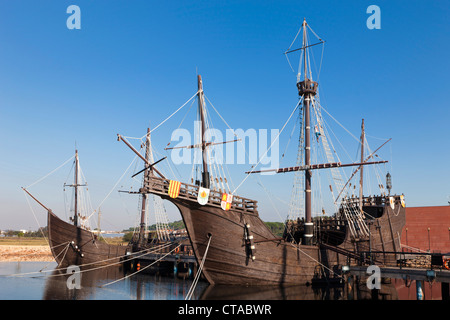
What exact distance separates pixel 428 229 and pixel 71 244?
39.4m

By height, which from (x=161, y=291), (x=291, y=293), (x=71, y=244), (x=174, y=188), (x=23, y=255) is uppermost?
(x=174, y=188)

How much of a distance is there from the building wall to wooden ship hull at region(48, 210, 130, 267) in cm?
3362

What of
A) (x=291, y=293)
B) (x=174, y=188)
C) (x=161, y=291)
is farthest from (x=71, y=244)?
(x=291, y=293)

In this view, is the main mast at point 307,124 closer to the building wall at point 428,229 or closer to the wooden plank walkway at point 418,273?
the wooden plank walkway at point 418,273

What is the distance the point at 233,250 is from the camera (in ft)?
67.1

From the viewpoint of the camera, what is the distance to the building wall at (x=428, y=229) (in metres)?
39.3

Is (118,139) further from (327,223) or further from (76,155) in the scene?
(76,155)

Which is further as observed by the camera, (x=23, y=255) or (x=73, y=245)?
(x=23, y=255)

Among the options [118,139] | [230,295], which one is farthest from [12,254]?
[230,295]

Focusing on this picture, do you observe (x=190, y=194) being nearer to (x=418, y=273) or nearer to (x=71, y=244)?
(x=418, y=273)

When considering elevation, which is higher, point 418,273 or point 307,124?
point 307,124

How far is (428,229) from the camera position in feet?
133

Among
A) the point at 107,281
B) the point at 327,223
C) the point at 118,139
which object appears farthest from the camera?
the point at 327,223
